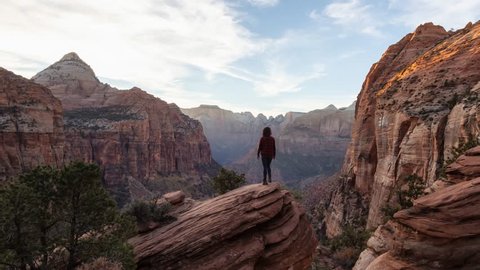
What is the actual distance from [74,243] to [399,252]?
12.8m

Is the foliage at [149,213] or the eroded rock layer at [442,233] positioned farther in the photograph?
the foliage at [149,213]

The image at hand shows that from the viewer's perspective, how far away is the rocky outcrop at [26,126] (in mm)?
50281

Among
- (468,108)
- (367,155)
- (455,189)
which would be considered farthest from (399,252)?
(367,155)

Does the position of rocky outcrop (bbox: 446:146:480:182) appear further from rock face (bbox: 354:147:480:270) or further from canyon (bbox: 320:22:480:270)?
rock face (bbox: 354:147:480:270)

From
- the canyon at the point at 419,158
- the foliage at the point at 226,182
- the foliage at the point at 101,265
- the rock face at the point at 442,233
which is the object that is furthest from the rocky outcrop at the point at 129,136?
the rock face at the point at 442,233

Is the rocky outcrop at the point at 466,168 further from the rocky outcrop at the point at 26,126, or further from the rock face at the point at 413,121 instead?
the rocky outcrop at the point at 26,126

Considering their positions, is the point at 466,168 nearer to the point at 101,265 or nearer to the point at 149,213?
the point at 149,213

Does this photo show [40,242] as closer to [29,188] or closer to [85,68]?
[29,188]

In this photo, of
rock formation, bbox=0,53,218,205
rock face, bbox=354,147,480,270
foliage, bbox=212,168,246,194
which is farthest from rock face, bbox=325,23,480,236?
rock formation, bbox=0,53,218,205

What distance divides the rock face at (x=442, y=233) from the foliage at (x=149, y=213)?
9.68 m

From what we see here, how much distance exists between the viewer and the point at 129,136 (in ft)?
333

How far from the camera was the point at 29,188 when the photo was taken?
40.3 feet

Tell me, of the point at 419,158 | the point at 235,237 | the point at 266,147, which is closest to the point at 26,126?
the point at 266,147

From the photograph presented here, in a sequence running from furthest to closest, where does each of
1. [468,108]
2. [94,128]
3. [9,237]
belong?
[94,128] < [468,108] < [9,237]
